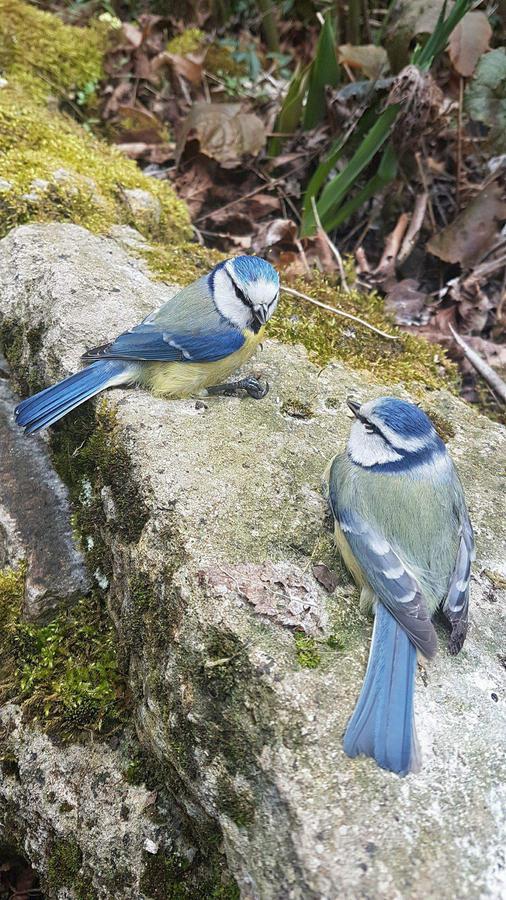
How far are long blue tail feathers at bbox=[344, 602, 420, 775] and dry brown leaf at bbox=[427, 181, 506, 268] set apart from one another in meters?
2.75

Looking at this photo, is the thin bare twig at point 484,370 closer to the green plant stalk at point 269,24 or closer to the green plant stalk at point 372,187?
the green plant stalk at point 372,187

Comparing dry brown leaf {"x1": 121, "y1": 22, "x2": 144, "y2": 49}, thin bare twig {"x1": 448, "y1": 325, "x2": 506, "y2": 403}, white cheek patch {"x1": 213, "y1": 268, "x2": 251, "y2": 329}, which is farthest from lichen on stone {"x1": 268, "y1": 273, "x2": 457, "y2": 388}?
dry brown leaf {"x1": 121, "y1": 22, "x2": 144, "y2": 49}

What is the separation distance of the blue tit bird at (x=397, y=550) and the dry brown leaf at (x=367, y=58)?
2333 millimetres

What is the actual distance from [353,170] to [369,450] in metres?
2.20

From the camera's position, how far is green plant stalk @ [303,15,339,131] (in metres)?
3.86

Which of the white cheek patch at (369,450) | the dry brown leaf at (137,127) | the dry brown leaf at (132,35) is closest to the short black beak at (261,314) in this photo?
the white cheek patch at (369,450)

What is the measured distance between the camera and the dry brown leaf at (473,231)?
12.6ft

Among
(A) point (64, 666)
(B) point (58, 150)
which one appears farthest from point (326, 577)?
(B) point (58, 150)

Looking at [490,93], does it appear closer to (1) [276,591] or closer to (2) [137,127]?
(2) [137,127]

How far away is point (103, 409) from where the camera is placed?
8.20 feet

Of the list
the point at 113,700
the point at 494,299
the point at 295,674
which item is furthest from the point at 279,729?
the point at 494,299

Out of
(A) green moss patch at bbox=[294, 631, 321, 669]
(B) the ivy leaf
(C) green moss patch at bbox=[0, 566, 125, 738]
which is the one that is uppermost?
(B) the ivy leaf

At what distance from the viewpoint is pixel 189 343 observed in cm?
253

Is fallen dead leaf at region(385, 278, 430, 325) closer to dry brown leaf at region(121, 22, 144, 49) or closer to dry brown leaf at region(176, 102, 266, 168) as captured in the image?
dry brown leaf at region(176, 102, 266, 168)
